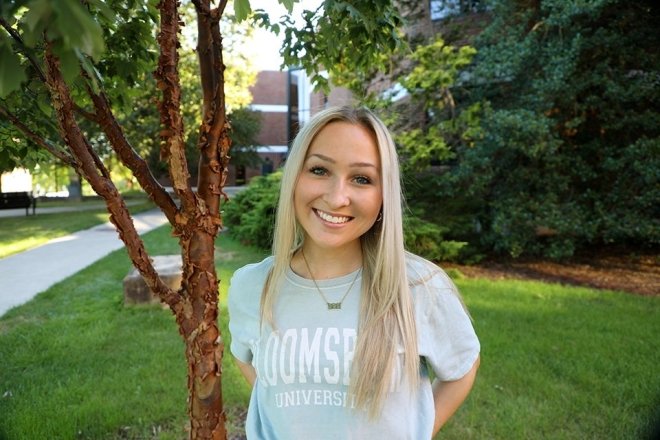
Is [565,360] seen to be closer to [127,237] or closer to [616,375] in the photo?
[616,375]

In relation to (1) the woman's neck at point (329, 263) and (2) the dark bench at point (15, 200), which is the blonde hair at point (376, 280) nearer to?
(1) the woman's neck at point (329, 263)

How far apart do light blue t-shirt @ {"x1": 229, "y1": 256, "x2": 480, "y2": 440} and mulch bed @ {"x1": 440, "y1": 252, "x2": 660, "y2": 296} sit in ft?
19.6

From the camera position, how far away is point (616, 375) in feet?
12.5

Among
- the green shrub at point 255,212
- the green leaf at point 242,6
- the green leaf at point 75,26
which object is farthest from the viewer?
the green shrub at point 255,212

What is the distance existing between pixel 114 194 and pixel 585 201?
703cm

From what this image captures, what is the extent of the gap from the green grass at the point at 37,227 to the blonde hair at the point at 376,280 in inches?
358

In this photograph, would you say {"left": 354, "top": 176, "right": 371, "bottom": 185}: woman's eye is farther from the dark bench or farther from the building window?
the dark bench

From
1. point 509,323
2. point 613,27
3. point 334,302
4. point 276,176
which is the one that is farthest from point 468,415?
point 276,176

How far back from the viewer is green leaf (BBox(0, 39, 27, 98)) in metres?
0.73

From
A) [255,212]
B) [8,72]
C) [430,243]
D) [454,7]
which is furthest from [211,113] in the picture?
[255,212]

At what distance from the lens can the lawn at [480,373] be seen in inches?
123

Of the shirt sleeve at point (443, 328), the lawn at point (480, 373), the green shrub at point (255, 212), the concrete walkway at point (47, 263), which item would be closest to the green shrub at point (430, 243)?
the lawn at point (480, 373)

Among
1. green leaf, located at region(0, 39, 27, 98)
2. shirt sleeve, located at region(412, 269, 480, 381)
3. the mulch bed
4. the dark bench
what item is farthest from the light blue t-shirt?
the dark bench

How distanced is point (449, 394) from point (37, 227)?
46.4 ft
